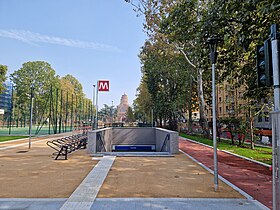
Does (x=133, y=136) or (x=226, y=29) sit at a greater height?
(x=226, y=29)

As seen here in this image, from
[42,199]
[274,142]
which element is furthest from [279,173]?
[42,199]

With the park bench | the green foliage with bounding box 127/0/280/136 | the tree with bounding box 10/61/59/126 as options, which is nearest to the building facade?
the green foliage with bounding box 127/0/280/136

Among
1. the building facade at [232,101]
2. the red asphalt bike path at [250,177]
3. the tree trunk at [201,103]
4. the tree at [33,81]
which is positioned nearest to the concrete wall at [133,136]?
the tree trunk at [201,103]

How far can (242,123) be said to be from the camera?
14914 mm

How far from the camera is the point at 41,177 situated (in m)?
6.73

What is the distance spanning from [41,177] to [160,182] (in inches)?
145

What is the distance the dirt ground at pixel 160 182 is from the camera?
516 cm

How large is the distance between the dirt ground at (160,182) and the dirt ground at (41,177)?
1.03 metres

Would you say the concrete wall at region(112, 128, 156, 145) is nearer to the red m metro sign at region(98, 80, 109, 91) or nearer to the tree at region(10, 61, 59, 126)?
the red m metro sign at region(98, 80, 109, 91)

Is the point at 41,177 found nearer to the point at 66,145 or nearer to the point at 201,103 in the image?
the point at 66,145

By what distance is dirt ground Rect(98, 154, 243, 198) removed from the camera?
516cm

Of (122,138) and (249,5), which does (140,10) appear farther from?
(249,5)

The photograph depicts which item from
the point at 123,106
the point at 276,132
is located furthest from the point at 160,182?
the point at 123,106

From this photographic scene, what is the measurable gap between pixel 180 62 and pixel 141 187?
2216cm
